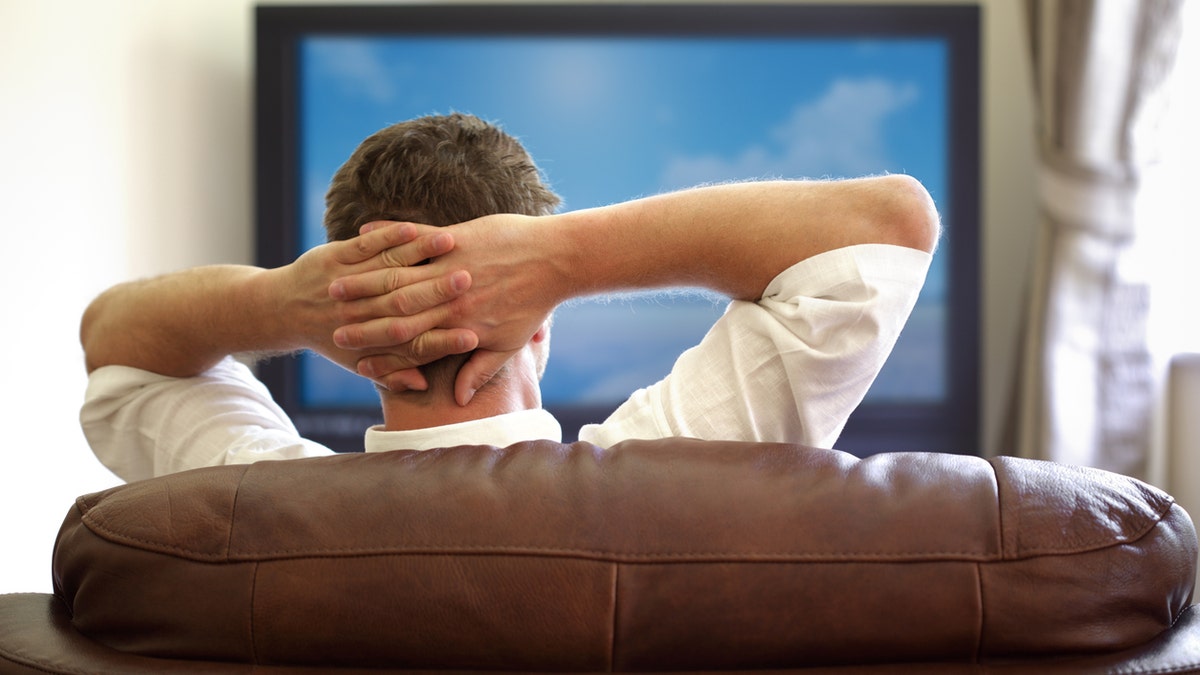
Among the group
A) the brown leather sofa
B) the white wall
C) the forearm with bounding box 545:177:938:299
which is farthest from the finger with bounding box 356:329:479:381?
the white wall

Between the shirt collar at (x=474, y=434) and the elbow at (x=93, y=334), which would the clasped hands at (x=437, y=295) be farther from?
the elbow at (x=93, y=334)

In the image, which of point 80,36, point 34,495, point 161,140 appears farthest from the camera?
point 161,140

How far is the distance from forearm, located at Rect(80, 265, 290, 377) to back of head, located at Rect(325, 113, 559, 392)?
18 cm

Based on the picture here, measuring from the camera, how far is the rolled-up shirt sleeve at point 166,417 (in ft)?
3.90

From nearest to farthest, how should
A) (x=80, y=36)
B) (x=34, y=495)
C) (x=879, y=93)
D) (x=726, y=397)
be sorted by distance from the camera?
(x=726, y=397), (x=34, y=495), (x=80, y=36), (x=879, y=93)

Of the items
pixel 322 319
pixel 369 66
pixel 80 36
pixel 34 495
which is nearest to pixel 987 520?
pixel 322 319

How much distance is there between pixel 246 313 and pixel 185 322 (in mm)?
84

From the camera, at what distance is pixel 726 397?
3.13ft

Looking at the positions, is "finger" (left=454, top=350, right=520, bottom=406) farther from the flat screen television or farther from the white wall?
the flat screen television

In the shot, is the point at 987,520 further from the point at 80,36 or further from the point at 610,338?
the point at 610,338

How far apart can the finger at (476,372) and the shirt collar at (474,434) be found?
3 centimetres

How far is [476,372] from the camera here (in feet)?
3.34

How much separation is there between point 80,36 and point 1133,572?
239cm

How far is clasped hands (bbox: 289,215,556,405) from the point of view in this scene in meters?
0.99
